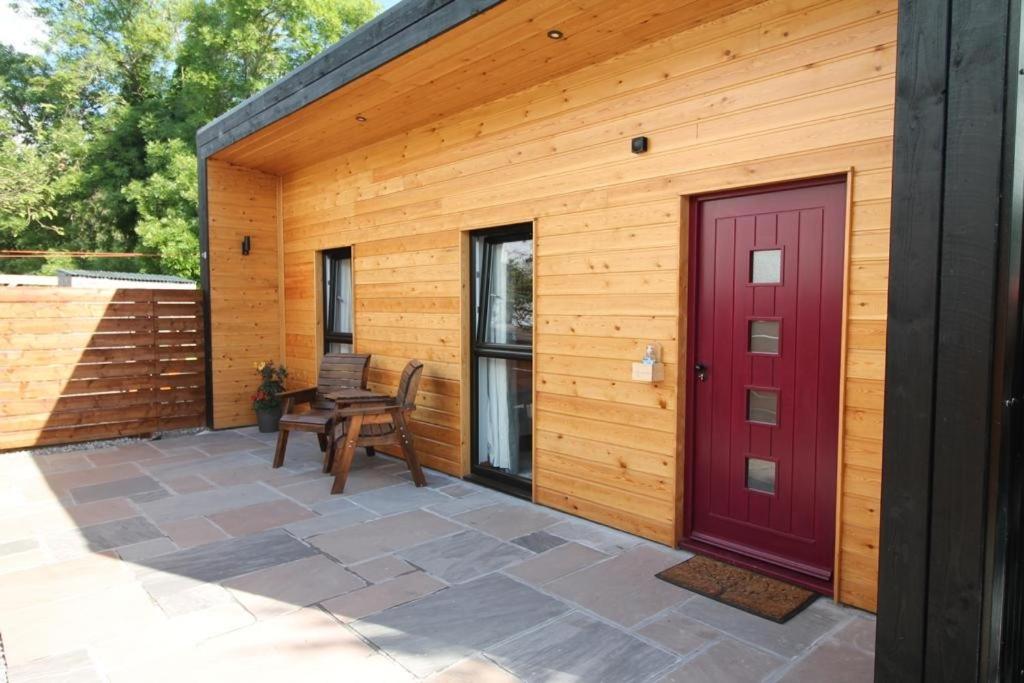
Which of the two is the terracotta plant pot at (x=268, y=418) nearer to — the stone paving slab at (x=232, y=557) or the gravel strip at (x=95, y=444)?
the gravel strip at (x=95, y=444)

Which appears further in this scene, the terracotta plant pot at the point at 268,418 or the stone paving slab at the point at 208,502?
the terracotta plant pot at the point at 268,418

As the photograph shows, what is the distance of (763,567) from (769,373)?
2.88 feet

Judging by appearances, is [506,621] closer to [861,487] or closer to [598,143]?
[861,487]

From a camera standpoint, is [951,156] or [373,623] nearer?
[951,156]

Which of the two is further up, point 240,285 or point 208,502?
point 240,285

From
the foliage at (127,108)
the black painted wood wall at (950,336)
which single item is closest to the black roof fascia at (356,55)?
the black painted wood wall at (950,336)

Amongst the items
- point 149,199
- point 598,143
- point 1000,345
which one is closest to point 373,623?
point 1000,345

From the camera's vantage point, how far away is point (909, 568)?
1514 millimetres

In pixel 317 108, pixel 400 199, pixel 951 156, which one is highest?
pixel 317 108

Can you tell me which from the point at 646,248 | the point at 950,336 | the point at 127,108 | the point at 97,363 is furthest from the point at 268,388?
the point at 127,108

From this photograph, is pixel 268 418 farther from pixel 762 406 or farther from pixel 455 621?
pixel 762 406

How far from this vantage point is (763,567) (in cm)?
297

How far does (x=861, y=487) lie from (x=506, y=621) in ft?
4.94

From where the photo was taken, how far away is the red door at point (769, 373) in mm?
2779
